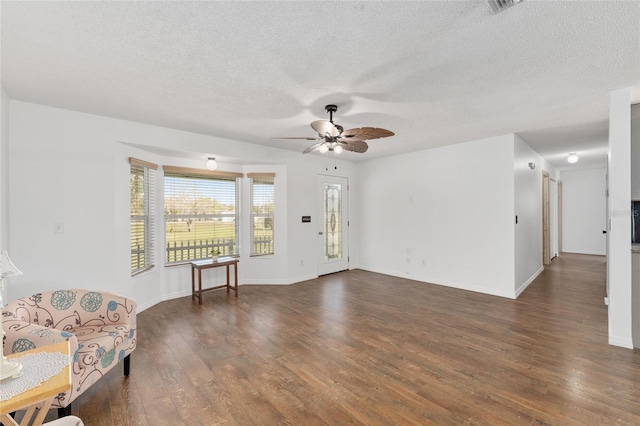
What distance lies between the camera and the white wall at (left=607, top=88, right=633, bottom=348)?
282 cm

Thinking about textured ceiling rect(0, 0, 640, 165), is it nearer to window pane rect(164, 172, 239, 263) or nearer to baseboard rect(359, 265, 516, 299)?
window pane rect(164, 172, 239, 263)

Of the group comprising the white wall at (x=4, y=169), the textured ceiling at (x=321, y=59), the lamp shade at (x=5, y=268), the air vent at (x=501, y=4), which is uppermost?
the textured ceiling at (x=321, y=59)

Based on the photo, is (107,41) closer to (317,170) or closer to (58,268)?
(58,268)

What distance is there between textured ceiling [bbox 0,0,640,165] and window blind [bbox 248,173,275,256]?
5.91 feet

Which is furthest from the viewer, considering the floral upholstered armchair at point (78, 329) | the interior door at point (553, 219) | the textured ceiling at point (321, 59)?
the interior door at point (553, 219)

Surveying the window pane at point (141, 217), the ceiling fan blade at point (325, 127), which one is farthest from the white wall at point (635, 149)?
the window pane at point (141, 217)

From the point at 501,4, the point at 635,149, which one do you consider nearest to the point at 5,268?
the point at 501,4

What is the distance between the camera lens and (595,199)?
7910mm

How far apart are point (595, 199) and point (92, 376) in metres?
11.0

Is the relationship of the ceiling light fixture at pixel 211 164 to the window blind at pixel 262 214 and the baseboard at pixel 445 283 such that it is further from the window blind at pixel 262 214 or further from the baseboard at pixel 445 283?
the baseboard at pixel 445 283

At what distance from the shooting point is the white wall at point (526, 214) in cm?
452

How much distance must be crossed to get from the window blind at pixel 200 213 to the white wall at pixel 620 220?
5.00 meters

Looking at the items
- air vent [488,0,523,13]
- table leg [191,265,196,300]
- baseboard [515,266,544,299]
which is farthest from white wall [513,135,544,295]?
table leg [191,265,196,300]

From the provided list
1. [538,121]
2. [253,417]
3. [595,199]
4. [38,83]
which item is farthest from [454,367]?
[595,199]
